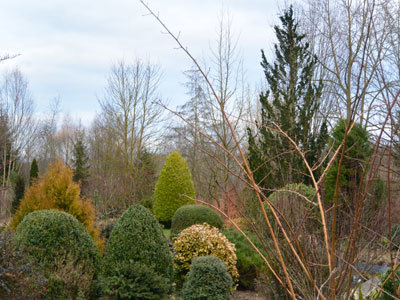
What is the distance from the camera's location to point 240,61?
16859 millimetres

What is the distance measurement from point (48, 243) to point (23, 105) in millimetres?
23300

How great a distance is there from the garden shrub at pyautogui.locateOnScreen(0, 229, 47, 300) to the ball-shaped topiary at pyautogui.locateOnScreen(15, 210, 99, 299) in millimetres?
571

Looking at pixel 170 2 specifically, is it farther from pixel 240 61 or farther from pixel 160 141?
pixel 160 141

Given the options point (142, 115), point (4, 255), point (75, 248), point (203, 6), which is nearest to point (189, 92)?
point (142, 115)

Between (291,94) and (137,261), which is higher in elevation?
(291,94)

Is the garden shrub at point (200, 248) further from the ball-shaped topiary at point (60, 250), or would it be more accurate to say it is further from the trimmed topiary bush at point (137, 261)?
the ball-shaped topiary at point (60, 250)

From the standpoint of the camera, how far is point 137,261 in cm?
552

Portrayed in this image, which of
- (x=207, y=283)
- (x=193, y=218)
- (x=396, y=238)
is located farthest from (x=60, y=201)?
(x=396, y=238)

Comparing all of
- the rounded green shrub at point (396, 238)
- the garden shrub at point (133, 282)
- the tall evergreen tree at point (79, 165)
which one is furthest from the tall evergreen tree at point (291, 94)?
the tall evergreen tree at point (79, 165)

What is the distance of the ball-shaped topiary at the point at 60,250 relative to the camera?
15.7 ft

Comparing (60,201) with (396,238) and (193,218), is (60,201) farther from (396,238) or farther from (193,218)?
(396,238)

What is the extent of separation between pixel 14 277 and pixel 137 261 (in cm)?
210

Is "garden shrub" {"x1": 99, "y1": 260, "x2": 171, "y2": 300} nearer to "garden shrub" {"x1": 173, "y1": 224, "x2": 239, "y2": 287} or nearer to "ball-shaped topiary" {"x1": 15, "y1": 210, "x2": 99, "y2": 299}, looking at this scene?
"ball-shaped topiary" {"x1": 15, "y1": 210, "x2": 99, "y2": 299}

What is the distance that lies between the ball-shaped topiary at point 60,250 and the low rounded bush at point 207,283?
1.45 metres
